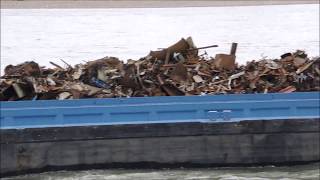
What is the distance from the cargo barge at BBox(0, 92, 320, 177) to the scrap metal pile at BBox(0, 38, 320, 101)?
3.30ft

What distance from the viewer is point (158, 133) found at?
7.11m

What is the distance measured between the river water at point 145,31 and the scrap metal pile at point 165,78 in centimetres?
468

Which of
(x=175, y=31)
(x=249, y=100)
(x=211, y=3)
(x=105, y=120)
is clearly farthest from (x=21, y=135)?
Answer: (x=211, y=3)

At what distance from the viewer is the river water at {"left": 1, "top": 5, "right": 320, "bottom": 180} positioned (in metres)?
14.4

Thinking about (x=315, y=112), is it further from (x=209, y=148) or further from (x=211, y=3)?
(x=211, y=3)

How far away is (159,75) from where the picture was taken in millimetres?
8508

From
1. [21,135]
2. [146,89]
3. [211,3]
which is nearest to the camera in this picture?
[21,135]

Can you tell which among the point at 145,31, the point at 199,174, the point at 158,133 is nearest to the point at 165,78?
the point at 158,133

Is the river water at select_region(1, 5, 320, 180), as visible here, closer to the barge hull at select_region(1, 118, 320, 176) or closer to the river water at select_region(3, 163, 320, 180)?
the barge hull at select_region(1, 118, 320, 176)

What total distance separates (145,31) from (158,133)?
9.03m

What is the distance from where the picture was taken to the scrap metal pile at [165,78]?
8.32 m

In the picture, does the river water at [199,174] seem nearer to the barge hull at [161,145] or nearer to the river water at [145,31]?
the barge hull at [161,145]

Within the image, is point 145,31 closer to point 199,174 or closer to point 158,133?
point 158,133

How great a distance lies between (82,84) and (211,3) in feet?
35.9
